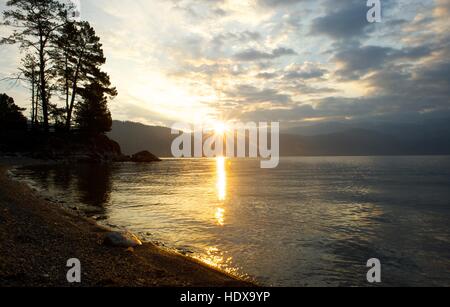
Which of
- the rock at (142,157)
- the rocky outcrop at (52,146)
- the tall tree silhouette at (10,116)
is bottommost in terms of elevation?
the rock at (142,157)

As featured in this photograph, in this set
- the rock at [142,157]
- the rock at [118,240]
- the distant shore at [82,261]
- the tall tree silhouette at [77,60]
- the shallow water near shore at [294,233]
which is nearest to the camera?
the distant shore at [82,261]

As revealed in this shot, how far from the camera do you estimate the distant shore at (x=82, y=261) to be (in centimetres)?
750

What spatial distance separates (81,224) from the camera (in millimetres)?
14750

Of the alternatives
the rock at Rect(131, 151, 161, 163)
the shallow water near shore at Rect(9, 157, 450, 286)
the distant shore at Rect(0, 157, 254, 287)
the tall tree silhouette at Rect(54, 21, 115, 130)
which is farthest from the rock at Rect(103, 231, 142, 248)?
the rock at Rect(131, 151, 161, 163)

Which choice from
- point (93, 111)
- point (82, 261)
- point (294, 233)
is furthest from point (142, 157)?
point (82, 261)

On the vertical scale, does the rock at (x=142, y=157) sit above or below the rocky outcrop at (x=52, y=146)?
below

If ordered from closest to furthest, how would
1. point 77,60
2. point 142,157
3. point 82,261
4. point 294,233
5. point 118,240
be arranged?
point 82,261 → point 118,240 → point 294,233 → point 77,60 → point 142,157

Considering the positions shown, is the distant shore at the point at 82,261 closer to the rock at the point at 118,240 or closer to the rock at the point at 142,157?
the rock at the point at 118,240

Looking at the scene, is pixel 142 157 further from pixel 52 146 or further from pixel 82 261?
pixel 82 261

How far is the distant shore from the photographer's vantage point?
750cm

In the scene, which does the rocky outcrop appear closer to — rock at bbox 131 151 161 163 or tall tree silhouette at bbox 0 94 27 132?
tall tree silhouette at bbox 0 94 27 132

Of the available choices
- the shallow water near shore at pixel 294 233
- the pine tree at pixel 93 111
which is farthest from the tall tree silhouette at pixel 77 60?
the shallow water near shore at pixel 294 233

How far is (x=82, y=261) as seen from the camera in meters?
9.03
